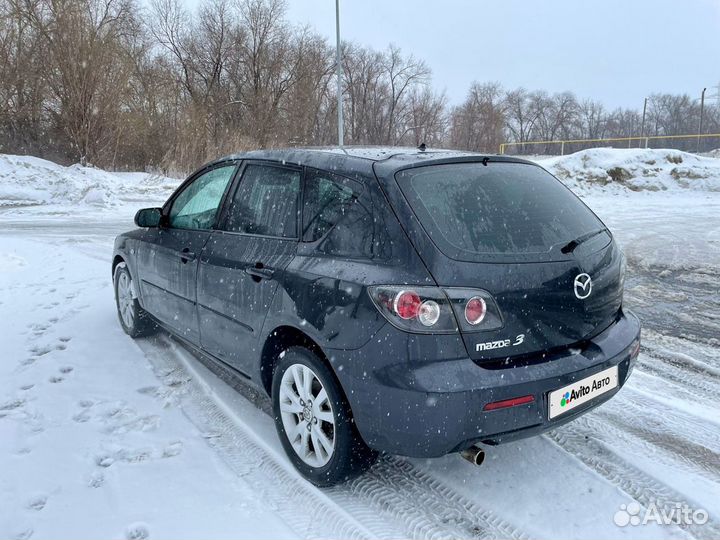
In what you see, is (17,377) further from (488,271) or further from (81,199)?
(81,199)

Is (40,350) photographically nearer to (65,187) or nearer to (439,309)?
(439,309)

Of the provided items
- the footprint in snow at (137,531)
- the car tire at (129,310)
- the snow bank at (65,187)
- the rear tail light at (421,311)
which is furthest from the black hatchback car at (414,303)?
the snow bank at (65,187)

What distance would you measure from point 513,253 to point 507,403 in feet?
2.16

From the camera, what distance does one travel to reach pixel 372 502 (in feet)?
8.46

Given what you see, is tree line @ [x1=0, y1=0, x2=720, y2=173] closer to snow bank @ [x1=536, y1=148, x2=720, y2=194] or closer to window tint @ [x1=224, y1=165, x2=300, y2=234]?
snow bank @ [x1=536, y1=148, x2=720, y2=194]

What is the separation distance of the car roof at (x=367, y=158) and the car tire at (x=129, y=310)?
2.19 metres

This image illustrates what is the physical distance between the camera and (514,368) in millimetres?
2311

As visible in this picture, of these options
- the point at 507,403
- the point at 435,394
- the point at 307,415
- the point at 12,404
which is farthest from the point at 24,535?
the point at 507,403

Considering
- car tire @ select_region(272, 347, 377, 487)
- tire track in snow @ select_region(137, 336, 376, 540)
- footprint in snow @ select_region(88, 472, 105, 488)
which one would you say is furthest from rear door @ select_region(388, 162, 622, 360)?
footprint in snow @ select_region(88, 472, 105, 488)

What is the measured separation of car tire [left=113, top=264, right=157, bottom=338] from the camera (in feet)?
15.6

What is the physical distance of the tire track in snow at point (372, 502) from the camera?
2.37 meters

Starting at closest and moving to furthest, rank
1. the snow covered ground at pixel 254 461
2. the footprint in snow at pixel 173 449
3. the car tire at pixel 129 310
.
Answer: the snow covered ground at pixel 254 461 → the footprint in snow at pixel 173 449 → the car tire at pixel 129 310

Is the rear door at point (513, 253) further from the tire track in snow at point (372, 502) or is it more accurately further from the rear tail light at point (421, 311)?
the tire track in snow at point (372, 502)

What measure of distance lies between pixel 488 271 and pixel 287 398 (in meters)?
1.26
